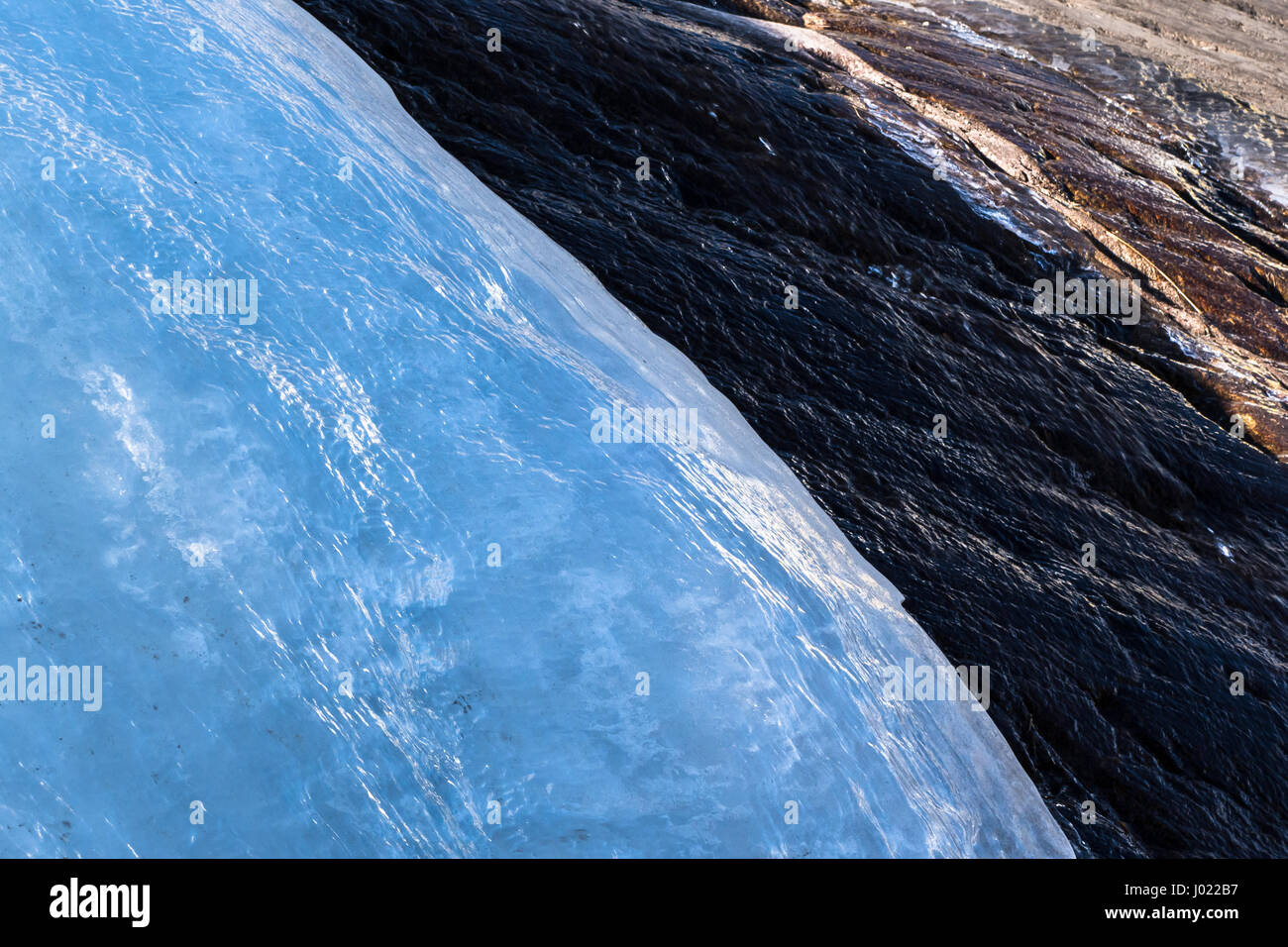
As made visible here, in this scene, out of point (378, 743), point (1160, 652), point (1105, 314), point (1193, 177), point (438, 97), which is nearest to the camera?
point (378, 743)

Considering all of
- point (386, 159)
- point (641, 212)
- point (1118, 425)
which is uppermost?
point (386, 159)

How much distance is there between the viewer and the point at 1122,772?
14.5 ft

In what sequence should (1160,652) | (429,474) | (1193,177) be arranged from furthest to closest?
(1193,177), (1160,652), (429,474)

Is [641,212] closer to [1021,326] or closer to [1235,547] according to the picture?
[1021,326]

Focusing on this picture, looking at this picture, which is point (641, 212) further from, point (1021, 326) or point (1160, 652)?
point (1160, 652)

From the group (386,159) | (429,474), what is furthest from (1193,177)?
(429,474)

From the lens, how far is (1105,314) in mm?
7477

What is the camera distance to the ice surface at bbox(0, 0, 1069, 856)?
2.98m

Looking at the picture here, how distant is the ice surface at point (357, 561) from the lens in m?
2.98

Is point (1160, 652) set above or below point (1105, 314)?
below

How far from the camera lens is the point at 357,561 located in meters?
3.19
